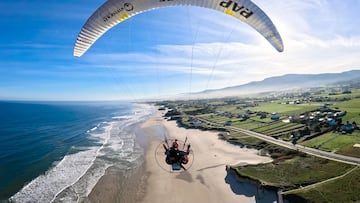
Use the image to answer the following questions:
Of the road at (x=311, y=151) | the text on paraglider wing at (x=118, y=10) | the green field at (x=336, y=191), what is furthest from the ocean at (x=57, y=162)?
the road at (x=311, y=151)

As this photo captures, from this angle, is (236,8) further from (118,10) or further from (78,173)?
(78,173)

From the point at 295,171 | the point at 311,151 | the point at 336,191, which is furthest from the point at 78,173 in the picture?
the point at 311,151

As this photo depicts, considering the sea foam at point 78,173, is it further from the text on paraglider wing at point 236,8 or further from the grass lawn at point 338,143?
the grass lawn at point 338,143

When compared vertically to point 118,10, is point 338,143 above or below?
below

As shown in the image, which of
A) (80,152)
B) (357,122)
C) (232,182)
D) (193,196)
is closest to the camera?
(193,196)

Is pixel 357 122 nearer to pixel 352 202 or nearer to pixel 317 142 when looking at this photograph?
pixel 317 142

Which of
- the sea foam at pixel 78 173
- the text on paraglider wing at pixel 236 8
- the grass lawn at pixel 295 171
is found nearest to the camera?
the text on paraglider wing at pixel 236 8

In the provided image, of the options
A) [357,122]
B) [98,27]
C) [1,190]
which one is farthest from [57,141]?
[357,122]

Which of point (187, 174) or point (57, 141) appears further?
point (57, 141)
